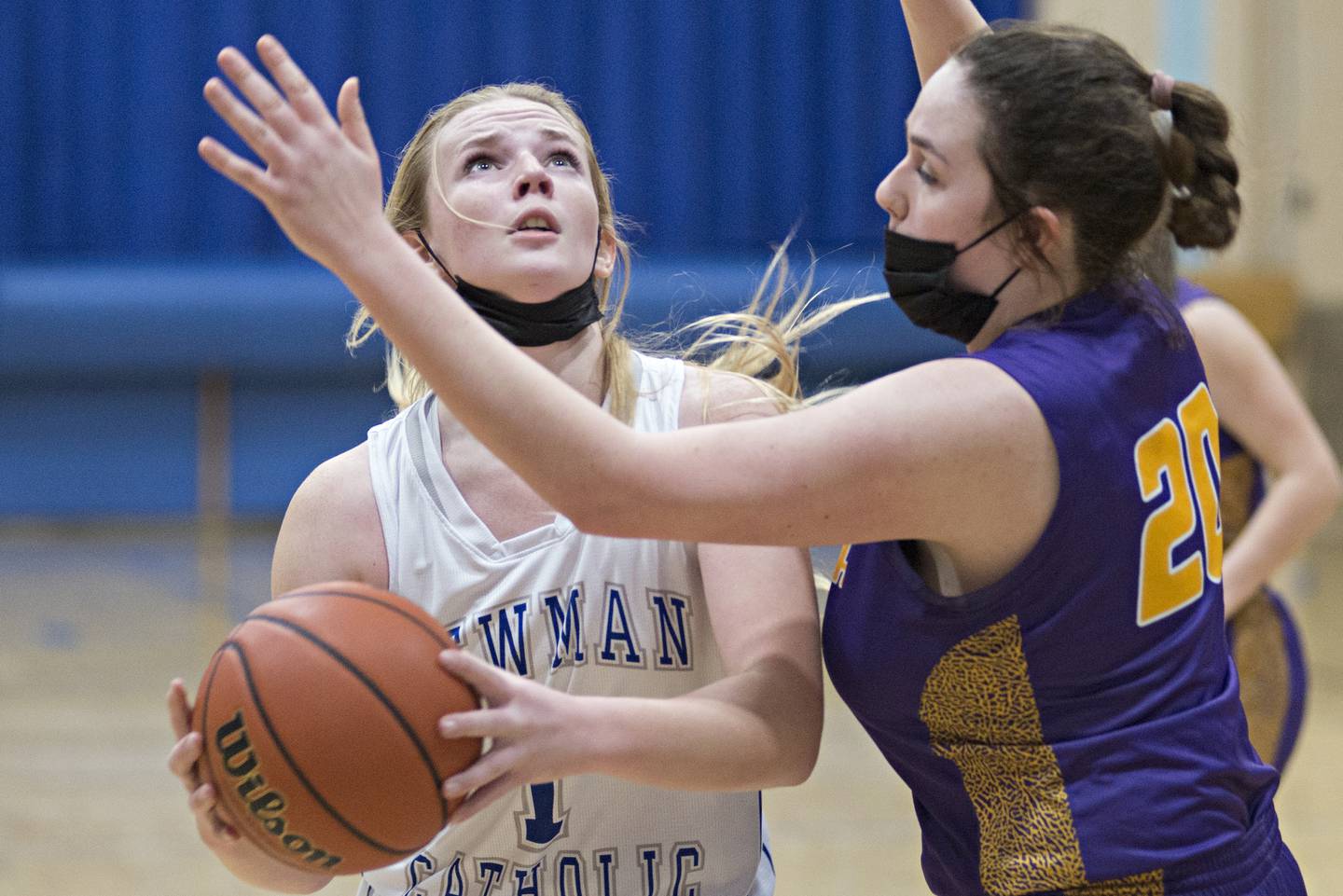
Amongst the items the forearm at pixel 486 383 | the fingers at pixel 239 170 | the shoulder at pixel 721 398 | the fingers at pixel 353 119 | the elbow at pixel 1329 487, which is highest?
the fingers at pixel 353 119

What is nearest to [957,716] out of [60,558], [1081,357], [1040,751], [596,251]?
[1040,751]

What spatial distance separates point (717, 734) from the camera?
5.50 ft

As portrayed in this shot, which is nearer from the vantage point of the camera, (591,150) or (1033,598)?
(1033,598)

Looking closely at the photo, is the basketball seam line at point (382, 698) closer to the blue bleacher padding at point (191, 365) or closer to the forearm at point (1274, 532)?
the forearm at point (1274, 532)

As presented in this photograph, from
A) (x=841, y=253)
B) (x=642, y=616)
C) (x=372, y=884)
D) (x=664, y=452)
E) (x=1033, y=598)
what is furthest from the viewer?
(x=841, y=253)

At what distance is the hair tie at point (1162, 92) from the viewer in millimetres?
1742

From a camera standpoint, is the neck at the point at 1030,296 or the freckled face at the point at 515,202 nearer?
the neck at the point at 1030,296

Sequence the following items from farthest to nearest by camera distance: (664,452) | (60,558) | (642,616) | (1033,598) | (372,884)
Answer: (60,558) → (372,884) → (642,616) → (1033,598) → (664,452)

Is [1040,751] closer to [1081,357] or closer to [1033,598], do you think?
[1033,598]

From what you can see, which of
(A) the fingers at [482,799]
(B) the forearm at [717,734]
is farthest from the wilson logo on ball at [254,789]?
(B) the forearm at [717,734]

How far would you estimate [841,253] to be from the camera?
8.61m

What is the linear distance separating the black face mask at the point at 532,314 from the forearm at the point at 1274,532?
156 cm

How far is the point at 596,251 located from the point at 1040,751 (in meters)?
0.90

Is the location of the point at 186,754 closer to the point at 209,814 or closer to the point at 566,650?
the point at 209,814
